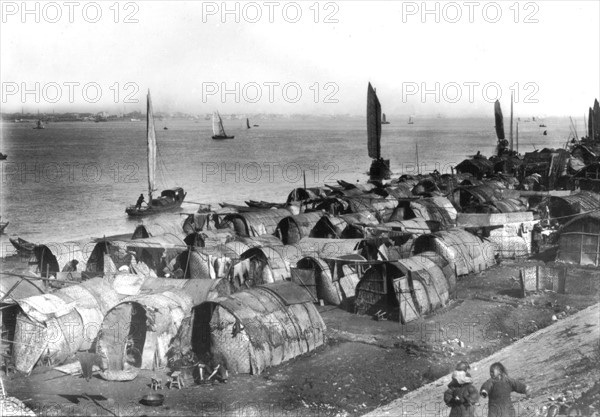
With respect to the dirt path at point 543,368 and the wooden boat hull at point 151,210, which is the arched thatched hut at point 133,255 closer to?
the dirt path at point 543,368

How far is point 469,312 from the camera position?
22.2 meters

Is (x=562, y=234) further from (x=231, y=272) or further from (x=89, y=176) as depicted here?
(x=89, y=176)

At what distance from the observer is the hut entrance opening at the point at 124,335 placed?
17734 millimetres

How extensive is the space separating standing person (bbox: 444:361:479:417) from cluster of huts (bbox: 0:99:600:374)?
747cm

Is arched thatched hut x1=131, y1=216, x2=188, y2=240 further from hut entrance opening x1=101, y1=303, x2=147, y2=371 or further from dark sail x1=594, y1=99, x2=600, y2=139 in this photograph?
dark sail x1=594, y1=99, x2=600, y2=139

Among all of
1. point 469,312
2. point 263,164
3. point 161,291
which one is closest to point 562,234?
point 469,312

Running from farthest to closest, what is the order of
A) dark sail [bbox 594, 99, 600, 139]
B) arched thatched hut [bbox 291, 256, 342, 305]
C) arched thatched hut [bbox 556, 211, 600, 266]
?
dark sail [bbox 594, 99, 600, 139] → arched thatched hut [bbox 556, 211, 600, 266] → arched thatched hut [bbox 291, 256, 342, 305]

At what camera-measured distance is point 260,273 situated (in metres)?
24.8

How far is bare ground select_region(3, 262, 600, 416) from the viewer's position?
1516cm

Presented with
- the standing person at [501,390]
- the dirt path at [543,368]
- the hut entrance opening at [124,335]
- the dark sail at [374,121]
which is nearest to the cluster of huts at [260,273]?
the hut entrance opening at [124,335]

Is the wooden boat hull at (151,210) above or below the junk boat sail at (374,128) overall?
below

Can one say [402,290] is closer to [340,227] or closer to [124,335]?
[124,335]

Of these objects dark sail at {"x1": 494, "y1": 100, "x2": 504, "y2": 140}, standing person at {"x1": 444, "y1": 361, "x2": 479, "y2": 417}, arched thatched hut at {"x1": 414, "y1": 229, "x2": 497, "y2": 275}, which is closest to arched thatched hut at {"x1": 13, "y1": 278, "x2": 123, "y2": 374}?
standing person at {"x1": 444, "y1": 361, "x2": 479, "y2": 417}

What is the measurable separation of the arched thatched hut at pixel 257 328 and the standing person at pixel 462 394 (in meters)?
7.46
